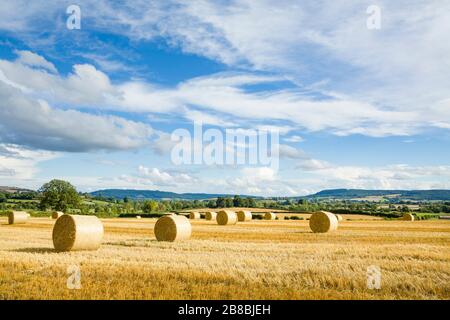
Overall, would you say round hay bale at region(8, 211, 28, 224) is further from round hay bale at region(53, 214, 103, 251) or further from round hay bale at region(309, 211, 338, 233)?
round hay bale at region(53, 214, 103, 251)

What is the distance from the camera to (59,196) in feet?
265

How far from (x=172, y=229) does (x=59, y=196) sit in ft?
200

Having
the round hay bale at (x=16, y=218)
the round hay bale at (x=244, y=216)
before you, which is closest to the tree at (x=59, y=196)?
the round hay bale at (x=16, y=218)

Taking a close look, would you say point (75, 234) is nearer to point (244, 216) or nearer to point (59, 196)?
point (244, 216)

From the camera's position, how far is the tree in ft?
263

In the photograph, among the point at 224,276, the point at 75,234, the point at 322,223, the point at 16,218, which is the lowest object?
the point at 224,276

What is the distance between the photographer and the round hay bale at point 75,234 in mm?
19391

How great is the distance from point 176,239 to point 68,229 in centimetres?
699

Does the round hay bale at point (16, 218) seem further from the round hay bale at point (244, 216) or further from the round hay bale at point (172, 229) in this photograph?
the round hay bale at point (172, 229)

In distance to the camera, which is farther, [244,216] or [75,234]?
[244,216]

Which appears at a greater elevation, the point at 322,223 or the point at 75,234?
the point at 75,234

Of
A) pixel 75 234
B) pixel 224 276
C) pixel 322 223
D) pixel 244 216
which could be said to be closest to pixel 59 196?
pixel 244 216
